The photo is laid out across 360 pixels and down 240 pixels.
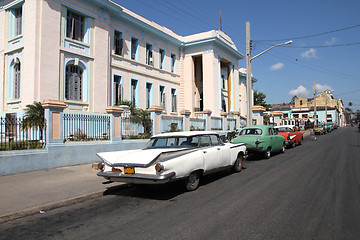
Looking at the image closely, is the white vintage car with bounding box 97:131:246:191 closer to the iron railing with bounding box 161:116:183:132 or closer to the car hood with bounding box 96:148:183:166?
the car hood with bounding box 96:148:183:166

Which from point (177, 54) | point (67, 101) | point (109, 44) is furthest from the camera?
point (177, 54)

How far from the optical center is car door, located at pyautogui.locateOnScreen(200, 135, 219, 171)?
695 cm

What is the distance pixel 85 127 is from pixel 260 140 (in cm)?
768

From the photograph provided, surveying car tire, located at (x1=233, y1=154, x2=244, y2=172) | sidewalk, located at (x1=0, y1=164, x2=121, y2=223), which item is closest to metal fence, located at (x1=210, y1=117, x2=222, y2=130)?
car tire, located at (x1=233, y1=154, x2=244, y2=172)

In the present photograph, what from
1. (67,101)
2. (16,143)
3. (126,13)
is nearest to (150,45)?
(126,13)

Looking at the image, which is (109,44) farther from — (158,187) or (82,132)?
(158,187)

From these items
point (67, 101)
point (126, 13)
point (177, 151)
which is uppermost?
point (126, 13)

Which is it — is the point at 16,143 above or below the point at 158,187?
above

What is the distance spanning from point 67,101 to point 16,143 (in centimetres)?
647

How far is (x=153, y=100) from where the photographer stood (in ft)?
74.5

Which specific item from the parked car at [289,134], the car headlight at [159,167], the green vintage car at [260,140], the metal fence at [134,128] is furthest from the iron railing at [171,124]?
the car headlight at [159,167]

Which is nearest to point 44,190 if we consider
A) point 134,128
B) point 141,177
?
point 141,177

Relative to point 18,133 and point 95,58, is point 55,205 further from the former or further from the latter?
point 95,58

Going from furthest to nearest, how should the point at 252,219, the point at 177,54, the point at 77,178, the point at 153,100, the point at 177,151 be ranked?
the point at 177,54, the point at 153,100, the point at 77,178, the point at 177,151, the point at 252,219
